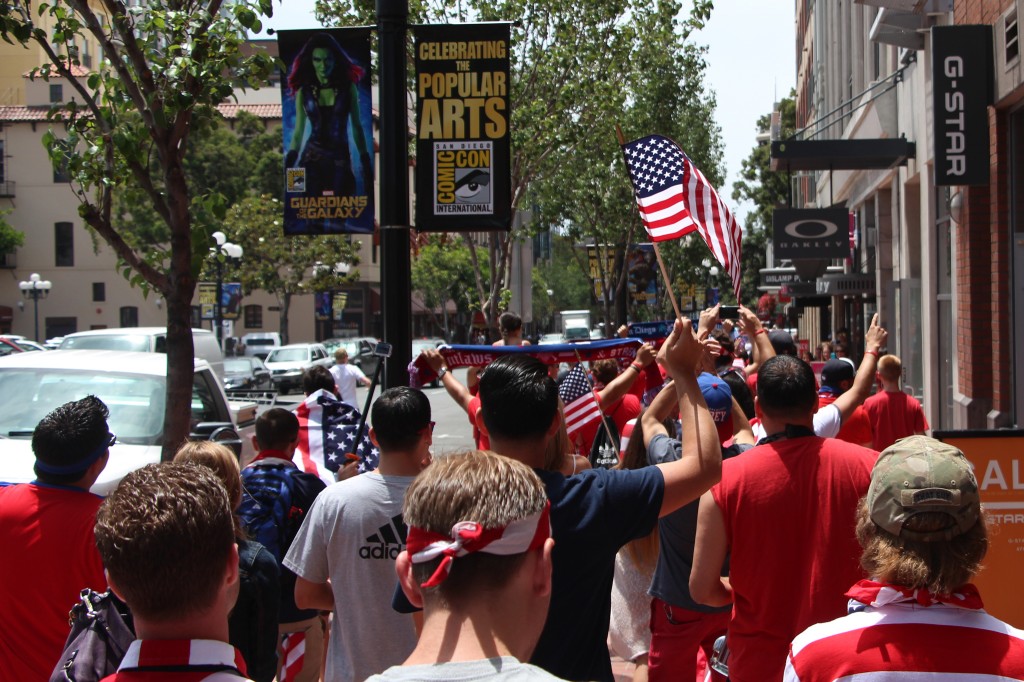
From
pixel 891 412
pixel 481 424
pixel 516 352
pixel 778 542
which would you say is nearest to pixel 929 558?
pixel 778 542

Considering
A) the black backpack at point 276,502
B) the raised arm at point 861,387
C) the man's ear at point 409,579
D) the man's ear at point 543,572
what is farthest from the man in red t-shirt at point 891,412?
the man's ear at point 409,579

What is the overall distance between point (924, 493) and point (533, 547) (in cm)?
100

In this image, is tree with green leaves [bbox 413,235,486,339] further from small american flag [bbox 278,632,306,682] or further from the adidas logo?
the adidas logo

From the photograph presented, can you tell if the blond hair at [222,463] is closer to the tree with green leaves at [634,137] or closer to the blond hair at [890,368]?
the blond hair at [890,368]

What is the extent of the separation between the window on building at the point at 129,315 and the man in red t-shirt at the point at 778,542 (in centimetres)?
6693

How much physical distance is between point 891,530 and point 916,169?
14843 millimetres

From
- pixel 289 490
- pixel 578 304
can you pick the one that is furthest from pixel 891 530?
pixel 578 304

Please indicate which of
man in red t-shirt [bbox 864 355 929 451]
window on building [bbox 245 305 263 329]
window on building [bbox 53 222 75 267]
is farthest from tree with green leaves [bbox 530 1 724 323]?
window on building [bbox 53 222 75 267]

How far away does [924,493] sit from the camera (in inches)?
103

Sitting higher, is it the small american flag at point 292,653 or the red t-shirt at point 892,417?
the red t-shirt at point 892,417

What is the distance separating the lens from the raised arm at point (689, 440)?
3434mm

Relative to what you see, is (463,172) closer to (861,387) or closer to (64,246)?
(861,387)

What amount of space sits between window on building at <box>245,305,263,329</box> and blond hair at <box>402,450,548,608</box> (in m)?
69.0

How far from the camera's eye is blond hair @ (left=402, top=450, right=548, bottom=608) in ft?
7.10
